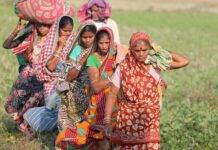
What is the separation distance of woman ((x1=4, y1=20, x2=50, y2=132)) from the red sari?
8.47ft

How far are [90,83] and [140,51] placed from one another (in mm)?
1066

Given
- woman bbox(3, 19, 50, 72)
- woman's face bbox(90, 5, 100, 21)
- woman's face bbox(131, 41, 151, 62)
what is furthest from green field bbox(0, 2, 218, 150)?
woman's face bbox(131, 41, 151, 62)

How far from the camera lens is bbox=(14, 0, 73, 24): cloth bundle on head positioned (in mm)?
8852

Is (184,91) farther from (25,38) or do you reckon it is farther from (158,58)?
(158,58)

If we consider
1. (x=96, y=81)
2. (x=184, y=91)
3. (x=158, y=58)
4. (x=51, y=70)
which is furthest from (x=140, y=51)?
(x=184, y=91)

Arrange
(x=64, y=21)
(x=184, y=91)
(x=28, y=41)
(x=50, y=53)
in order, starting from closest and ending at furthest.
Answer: (x=64, y=21)
(x=50, y=53)
(x=28, y=41)
(x=184, y=91)

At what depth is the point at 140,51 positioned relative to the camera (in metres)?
6.66

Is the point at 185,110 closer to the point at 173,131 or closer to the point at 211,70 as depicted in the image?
the point at 173,131

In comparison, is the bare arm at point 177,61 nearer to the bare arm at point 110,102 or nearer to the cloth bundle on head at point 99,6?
the bare arm at point 110,102

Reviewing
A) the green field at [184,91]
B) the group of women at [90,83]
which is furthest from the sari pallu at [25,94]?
the green field at [184,91]

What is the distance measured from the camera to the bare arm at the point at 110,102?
22.3ft

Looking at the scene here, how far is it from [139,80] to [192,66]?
11864 mm

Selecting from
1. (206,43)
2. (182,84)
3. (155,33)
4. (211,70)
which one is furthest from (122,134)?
(155,33)

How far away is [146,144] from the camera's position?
675cm
